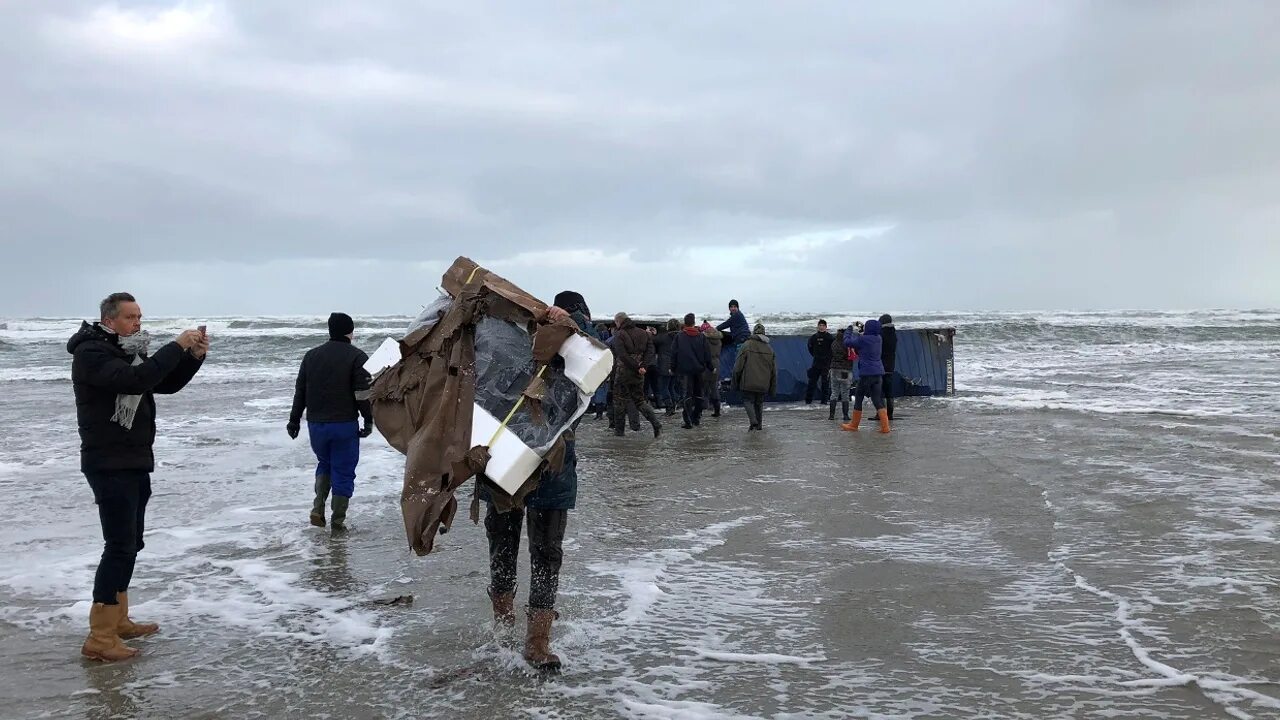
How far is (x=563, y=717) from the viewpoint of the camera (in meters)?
4.04

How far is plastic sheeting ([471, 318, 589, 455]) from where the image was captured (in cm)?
432

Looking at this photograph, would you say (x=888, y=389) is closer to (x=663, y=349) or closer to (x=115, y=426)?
(x=663, y=349)

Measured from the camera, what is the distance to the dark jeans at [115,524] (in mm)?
4820

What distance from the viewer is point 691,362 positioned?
15352 mm

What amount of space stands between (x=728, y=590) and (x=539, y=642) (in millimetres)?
1720

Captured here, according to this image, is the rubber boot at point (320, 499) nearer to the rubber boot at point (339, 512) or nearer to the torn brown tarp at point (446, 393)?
the rubber boot at point (339, 512)

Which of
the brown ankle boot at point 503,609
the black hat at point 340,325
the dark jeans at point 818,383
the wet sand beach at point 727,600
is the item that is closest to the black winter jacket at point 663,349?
the dark jeans at point 818,383

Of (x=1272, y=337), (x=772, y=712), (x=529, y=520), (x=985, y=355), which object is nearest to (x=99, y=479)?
(x=529, y=520)

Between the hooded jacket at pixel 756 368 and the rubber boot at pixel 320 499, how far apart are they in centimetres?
809

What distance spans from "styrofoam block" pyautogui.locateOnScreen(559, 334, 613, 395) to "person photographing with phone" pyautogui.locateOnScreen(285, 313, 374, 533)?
3.62 metres

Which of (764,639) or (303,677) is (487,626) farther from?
(764,639)

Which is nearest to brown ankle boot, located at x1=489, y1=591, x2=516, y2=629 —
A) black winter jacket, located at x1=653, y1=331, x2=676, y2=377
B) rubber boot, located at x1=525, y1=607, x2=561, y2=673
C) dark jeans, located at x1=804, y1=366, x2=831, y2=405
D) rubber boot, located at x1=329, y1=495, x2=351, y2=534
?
rubber boot, located at x1=525, y1=607, x2=561, y2=673

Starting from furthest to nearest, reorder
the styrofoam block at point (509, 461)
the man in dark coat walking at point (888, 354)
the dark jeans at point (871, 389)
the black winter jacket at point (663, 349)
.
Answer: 1. the black winter jacket at point (663, 349)
2. the man in dark coat walking at point (888, 354)
3. the dark jeans at point (871, 389)
4. the styrofoam block at point (509, 461)

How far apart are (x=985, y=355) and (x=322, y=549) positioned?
110ft
